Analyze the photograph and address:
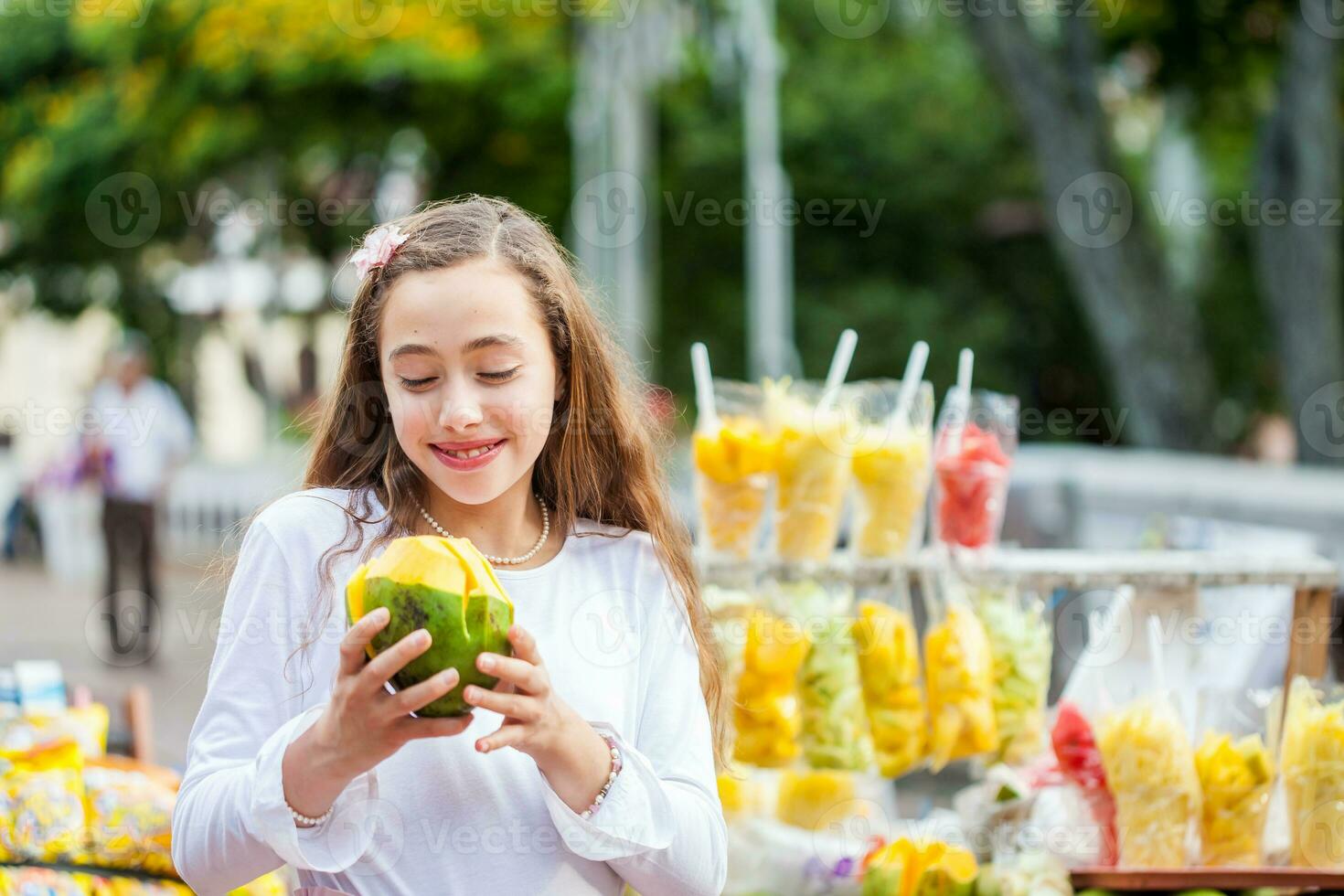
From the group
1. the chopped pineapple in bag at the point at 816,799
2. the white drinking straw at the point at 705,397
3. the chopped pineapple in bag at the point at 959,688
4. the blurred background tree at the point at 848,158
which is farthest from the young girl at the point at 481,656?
the blurred background tree at the point at 848,158

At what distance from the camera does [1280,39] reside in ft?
30.9

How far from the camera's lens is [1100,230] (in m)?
9.09

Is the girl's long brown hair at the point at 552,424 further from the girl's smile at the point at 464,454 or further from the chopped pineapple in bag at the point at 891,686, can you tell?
the chopped pineapple in bag at the point at 891,686

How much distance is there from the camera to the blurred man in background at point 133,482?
9984mm

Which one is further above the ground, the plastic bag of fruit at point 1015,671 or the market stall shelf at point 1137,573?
the market stall shelf at point 1137,573

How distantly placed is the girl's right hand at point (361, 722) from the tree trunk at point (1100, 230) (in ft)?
26.1

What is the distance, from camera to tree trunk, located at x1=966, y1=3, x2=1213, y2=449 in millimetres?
9031

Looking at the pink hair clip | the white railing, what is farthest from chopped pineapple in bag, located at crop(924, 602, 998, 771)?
the white railing

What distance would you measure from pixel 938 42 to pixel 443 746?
58.5 ft

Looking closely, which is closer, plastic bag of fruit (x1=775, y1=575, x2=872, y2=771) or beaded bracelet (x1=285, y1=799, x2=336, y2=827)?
beaded bracelet (x1=285, y1=799, x2=336, y2=827)

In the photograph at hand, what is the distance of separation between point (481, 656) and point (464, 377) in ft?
1.40

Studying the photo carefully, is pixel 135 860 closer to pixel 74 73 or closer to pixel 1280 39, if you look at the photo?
pixel 1280 39

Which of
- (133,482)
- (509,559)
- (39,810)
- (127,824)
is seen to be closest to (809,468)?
(509,559)

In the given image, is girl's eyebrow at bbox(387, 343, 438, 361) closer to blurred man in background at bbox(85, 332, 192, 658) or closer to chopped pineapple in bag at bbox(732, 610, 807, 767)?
chopped pineapple in bag at bbox(732, 610, 807, 767)
